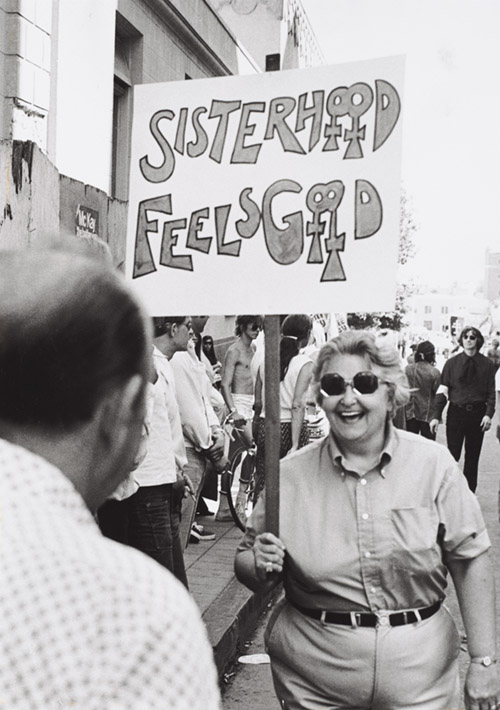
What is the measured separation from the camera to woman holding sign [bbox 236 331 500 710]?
102 inches

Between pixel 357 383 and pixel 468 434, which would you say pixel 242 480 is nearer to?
pixel 468 434

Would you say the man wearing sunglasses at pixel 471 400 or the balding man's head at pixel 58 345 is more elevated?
the balding man's head at pixel 58 345

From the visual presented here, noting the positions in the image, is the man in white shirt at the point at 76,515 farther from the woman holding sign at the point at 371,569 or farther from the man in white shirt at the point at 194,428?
the man in white shirt at the point at 194,428

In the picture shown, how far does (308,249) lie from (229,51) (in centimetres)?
1292

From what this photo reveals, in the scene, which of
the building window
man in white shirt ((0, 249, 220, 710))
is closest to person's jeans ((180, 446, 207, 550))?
man in white shirt ((0, 249, 220, 710))

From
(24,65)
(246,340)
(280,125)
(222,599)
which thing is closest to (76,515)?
(280,125)

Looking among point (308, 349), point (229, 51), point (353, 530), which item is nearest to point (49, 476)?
point (353, 530)

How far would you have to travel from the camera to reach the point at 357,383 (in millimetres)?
2883

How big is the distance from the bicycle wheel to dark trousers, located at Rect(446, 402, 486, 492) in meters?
2.52

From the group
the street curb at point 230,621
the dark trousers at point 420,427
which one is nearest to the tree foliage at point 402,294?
the dark trousers at point 420,427

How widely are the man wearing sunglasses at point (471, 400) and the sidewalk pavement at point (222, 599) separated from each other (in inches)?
123

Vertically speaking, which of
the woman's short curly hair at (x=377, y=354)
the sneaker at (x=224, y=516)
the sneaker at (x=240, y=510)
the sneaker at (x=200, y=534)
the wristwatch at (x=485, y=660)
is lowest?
the sneaker at (x=224, y=516)

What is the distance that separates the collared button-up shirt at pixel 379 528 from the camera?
2.63m

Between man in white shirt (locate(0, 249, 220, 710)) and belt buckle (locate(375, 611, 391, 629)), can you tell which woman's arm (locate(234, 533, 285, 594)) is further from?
man in white shirt (locate(0, 249, 220, 710))
